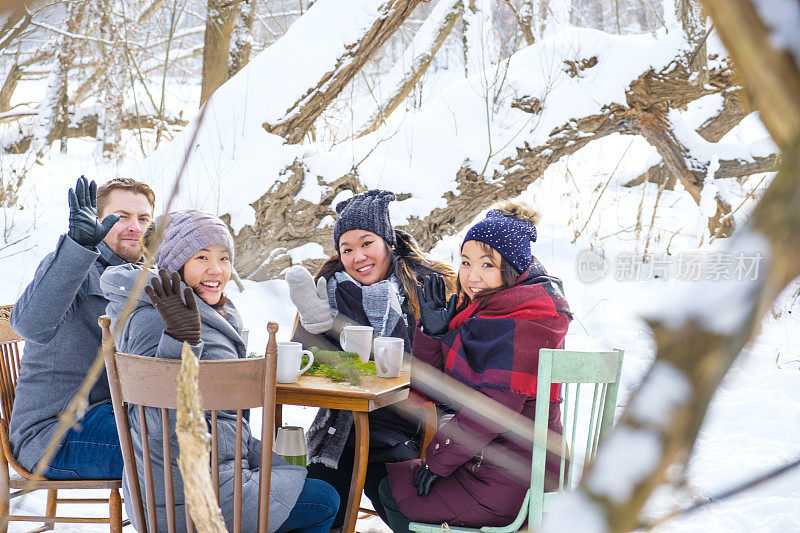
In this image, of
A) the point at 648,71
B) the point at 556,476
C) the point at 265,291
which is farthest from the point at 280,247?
the point at 556,476

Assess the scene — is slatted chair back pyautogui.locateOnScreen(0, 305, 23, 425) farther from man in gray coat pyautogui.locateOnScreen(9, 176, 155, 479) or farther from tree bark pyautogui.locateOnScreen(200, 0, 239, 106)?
tree bark pyautogui.locateOnScreen(200, 0, 239, 106)

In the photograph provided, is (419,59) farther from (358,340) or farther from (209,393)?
(209,393)

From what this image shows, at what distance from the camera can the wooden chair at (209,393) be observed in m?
1.81

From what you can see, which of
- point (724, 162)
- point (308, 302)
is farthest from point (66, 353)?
point (724, 162)

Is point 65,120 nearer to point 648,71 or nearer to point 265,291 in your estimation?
point 265,291

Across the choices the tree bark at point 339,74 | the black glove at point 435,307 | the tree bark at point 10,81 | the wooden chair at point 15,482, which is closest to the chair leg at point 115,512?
the wooden chair at point 15,482

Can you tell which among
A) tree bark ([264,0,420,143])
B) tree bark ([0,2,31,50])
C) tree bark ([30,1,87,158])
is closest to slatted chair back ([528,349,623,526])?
tree bark ([0,2,31,50])

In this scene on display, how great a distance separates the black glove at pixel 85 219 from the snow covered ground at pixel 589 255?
4.68ft

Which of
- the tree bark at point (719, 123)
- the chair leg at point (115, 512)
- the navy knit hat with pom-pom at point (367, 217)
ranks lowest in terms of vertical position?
the chair leg at point (115, 512)

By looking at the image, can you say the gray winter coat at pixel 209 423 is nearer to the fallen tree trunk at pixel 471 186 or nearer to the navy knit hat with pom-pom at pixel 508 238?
the navy knit hat with pom-pom at pixel 508 238

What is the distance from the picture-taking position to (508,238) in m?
2.64

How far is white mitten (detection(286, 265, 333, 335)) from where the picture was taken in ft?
9.95

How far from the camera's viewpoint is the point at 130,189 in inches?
119

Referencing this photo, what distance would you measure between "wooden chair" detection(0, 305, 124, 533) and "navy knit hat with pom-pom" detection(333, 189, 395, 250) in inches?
53.5
